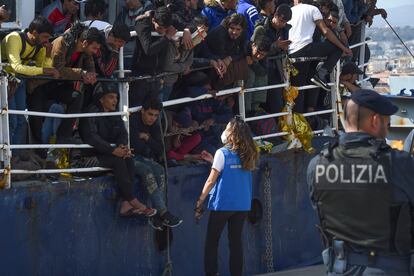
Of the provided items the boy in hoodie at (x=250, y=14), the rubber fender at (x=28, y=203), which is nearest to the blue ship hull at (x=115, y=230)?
the rubber fender at (x=28, y=203)

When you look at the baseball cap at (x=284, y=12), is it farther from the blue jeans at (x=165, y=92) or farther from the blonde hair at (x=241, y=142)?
the blonde hair at (x=241, y=142)

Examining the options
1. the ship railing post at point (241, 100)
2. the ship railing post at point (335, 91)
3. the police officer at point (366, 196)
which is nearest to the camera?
the police officer at point (366, 196)

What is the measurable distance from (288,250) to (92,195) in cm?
299

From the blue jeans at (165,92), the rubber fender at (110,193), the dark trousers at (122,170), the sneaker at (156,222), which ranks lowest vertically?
the sneaker at (156,222)

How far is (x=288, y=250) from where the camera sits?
1099 centimetres

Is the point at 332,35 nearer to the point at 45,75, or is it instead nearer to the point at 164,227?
the point at 164,227

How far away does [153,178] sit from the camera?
357 inches

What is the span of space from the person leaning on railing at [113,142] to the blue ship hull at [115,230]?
0.49 feet

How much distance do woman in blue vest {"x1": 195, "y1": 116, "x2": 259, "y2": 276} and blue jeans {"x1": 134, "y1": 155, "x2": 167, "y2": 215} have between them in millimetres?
414

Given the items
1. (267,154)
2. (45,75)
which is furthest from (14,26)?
(267,154)

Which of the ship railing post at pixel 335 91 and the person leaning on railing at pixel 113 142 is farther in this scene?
the ship railing post at pixel 335 91

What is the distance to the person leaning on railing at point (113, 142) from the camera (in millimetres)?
8664

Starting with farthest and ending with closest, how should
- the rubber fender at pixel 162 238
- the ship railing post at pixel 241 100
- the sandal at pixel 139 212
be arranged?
the ship railing post at pixel 241 100 < the rubber fender at pixel 162 238 < the sandal at pixel 139 212

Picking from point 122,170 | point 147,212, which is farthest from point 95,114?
point 147,212
